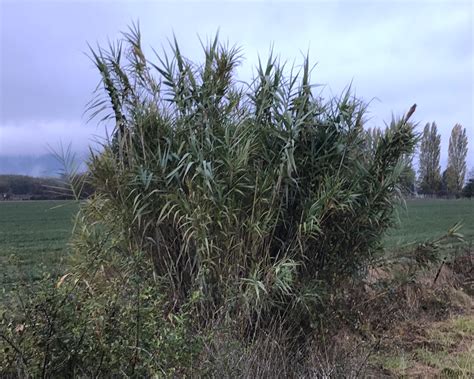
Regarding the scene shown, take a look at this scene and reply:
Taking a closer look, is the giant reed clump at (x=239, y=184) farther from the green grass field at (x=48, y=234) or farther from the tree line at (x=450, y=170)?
the tree line at (x=450, y=170)

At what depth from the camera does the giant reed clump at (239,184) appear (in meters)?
4.46

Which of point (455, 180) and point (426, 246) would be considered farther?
point (455, 180)

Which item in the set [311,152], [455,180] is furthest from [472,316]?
[455,180]

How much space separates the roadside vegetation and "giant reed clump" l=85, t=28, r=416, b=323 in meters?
0.01

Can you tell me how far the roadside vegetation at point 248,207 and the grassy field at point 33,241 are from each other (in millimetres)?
417

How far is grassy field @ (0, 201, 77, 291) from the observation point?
323 centimetres

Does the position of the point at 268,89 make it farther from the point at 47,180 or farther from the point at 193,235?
the point at 47,180

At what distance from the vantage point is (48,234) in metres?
23.8

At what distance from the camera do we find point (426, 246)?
19.1 ft

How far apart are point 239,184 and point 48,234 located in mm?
21835

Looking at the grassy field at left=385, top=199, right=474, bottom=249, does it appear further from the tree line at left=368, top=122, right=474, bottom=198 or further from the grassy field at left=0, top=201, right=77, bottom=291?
the tree line at left=368, top=122, right=474, bottom=198

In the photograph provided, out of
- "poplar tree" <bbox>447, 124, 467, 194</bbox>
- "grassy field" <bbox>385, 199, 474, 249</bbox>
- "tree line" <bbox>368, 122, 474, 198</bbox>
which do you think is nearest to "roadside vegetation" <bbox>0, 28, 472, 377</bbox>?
"grassy field" <bbox>385, 199, 474, 249</bbox>

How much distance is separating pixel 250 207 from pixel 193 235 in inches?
25.9

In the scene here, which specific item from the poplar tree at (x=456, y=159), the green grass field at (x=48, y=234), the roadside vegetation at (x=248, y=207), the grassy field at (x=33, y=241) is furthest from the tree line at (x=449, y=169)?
the roadside vegetation at (x=248, y=207)
